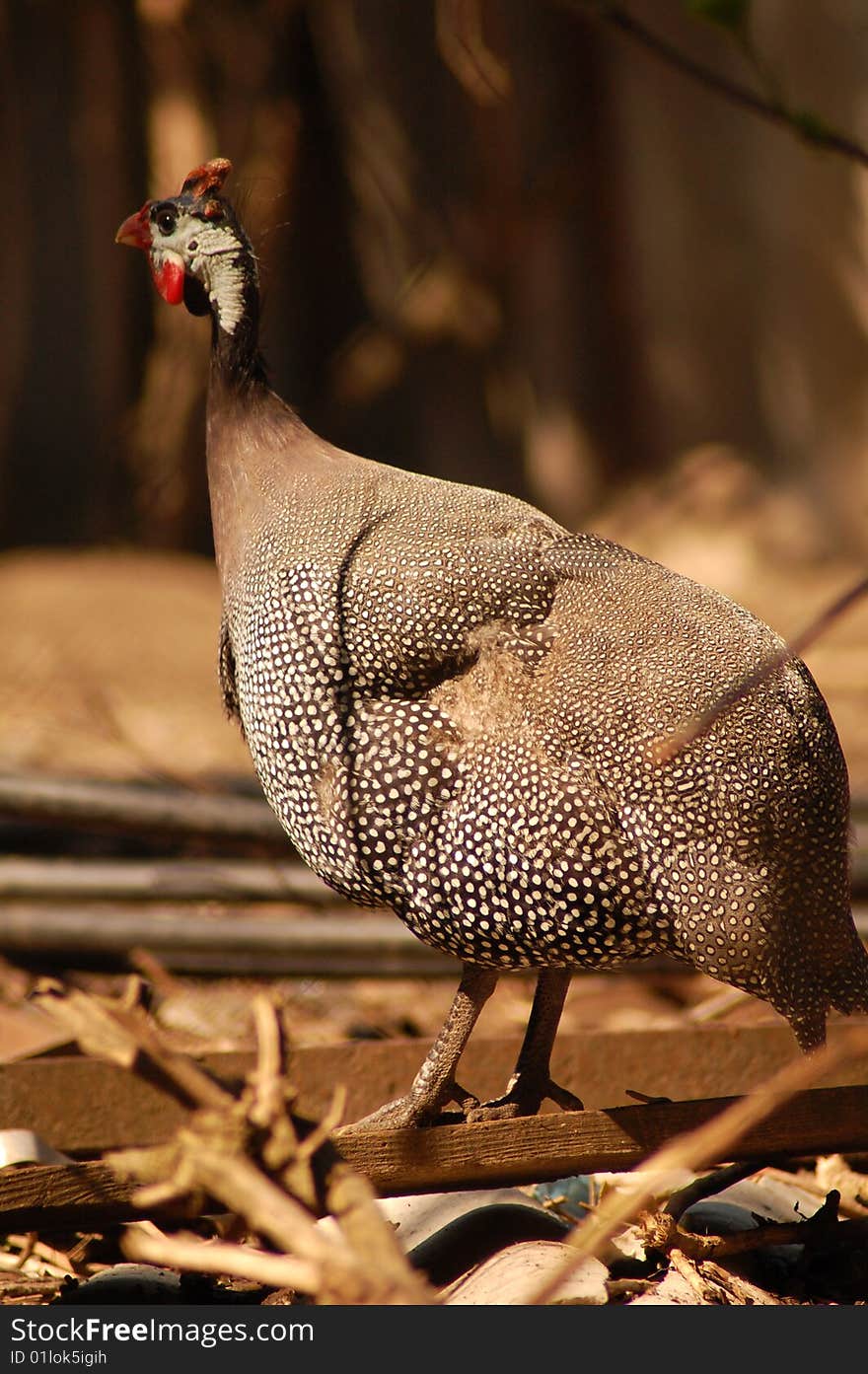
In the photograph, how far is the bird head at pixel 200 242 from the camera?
2418 millimetres

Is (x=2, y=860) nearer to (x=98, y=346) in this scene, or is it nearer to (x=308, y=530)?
(x=308, y=530)

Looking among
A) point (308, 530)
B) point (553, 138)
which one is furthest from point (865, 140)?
point (308, 530)

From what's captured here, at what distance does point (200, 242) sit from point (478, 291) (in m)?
7.04

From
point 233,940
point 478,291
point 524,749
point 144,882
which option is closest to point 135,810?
point 144,882

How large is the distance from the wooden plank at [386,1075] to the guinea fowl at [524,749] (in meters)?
0.51

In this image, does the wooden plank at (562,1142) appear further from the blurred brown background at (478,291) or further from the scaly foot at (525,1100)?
the blurred brown background at (478,291)

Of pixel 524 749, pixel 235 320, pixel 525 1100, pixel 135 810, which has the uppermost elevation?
pixel 235 320

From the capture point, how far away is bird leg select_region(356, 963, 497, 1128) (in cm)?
227

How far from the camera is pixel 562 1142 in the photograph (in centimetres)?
216

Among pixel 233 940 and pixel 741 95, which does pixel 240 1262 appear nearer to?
pixel 741 95

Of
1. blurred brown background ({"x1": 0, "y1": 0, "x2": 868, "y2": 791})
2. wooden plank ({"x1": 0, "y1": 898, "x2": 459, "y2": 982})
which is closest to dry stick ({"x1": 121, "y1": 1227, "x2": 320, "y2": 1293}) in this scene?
wooden plank ({"x1": 0, "y1": 898, "x2": 459, "y2": 982})

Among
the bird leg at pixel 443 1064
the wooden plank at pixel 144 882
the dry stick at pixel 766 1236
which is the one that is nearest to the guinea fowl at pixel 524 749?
the bird leg at pixel 443 1064

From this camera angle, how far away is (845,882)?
217 centimetres

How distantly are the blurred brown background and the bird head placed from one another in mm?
4173
